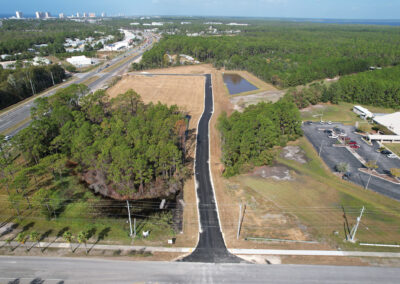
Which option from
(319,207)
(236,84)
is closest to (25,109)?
(236,84)

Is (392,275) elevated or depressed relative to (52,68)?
depressed

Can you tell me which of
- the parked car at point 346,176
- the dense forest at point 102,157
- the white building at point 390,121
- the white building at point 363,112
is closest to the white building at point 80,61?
the dense forest at point 102,157

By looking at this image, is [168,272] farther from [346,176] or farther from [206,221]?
[346,176]

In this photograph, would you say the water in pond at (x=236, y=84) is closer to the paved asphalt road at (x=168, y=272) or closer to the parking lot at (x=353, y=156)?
the parking lot at (x=353, y=156)

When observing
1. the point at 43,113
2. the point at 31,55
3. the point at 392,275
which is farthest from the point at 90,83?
the point at 392,275

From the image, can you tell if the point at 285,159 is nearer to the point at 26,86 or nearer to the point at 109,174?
the point at 109,174

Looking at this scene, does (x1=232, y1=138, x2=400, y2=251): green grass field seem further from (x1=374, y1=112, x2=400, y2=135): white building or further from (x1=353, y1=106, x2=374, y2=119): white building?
(x1=353, y1=106, x2=374, y2=119): white building
